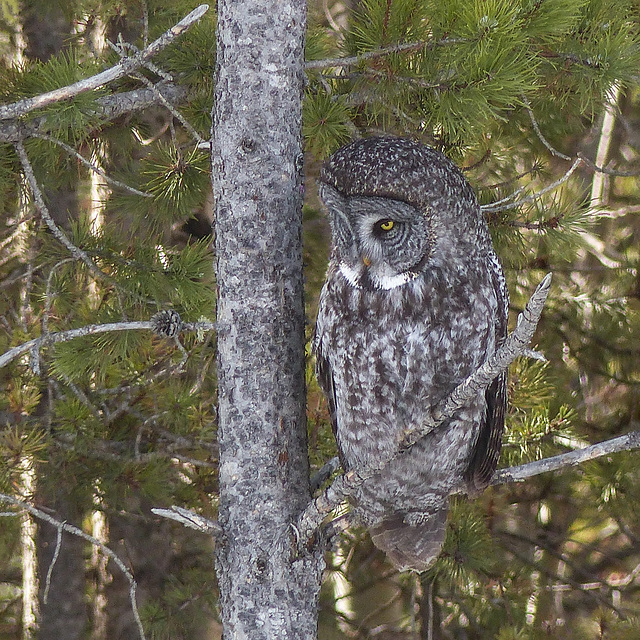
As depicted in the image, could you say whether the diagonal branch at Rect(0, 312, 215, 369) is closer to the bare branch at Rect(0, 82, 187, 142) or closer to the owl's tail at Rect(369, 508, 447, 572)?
the bare branch at Rect(0, 82, 187, 142)

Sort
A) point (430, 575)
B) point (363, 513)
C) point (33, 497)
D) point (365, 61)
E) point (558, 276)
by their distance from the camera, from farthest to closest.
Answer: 1. point (558, 276)
2. point (430, 575)
3. point (33, 497)
4. point (363, 513)
5. point (365, 61)

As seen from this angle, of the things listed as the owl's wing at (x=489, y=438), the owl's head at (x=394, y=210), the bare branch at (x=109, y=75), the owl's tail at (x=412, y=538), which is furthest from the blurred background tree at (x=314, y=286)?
the owl's tail at (x=412, y=538)

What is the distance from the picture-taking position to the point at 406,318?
181 centimetres

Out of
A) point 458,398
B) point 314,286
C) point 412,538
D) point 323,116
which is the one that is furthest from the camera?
point 314,286

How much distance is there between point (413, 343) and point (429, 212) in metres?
0.30

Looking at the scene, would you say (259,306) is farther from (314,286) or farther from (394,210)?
(314,286)

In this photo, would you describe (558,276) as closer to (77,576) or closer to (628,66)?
(628,66)

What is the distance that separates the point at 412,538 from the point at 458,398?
84 cm

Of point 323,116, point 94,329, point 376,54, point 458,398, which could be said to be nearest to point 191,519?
point 94,329

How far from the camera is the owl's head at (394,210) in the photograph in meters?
1.64

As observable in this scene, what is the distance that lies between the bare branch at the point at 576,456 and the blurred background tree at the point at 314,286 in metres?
0.65

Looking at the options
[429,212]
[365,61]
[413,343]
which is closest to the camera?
[429,212]

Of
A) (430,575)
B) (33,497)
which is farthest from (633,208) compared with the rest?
(33,497)

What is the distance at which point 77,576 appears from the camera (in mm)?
3516
